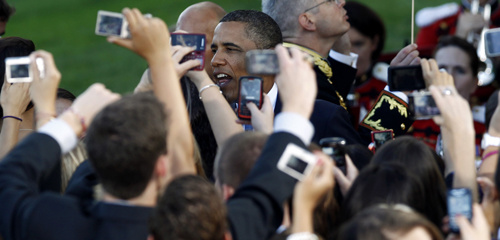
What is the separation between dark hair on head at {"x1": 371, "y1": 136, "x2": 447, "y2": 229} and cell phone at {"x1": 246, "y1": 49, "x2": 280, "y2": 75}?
0.54 metres

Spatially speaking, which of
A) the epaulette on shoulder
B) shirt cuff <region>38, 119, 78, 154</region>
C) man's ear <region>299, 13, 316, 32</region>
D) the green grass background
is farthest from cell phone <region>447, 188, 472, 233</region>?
the green grass background

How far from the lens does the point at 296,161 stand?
319cm

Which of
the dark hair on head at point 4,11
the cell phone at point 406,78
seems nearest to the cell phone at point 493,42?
the cell phone at point 406,78

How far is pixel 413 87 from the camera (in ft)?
13.7

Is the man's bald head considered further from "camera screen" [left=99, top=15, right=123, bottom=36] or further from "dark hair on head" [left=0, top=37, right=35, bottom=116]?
"camera screen" [left=99, top=15, right=123, bottom=36]

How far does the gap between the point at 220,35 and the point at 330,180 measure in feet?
7.63

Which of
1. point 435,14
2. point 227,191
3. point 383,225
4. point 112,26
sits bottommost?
point 435,14

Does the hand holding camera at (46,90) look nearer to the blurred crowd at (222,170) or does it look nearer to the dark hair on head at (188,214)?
the blurred crowd at (222,170)

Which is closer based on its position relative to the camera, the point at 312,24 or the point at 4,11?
the point at 312,24

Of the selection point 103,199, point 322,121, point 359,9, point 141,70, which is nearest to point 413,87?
point 322,121

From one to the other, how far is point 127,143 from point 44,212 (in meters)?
0.35

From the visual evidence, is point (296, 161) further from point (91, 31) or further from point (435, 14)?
point (91, 31)

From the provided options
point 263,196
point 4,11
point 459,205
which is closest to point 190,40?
point 263,196

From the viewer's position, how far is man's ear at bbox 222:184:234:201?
3.36m
